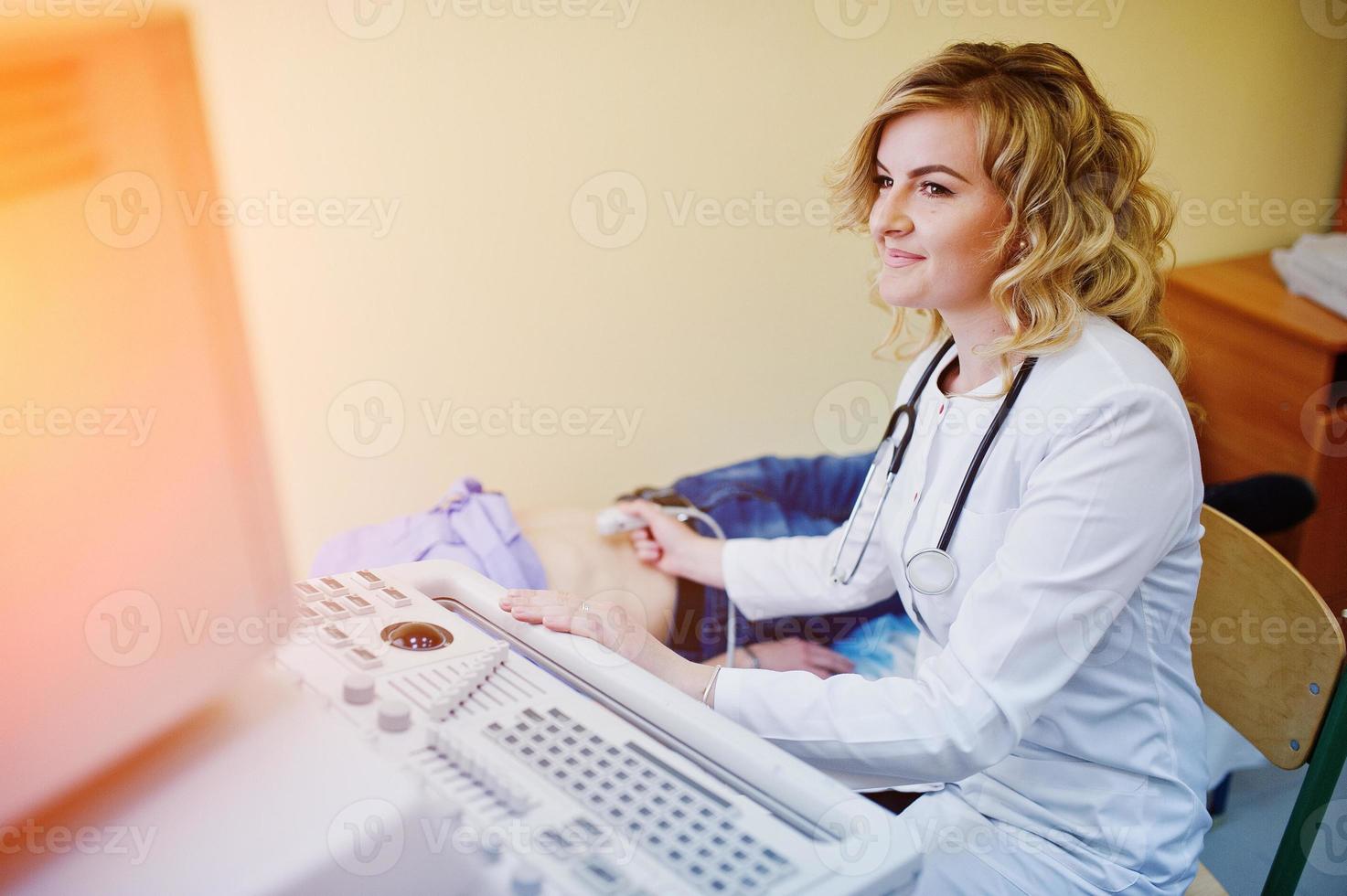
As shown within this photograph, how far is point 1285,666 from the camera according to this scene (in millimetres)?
1156

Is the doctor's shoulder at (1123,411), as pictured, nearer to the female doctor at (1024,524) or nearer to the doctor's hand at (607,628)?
the female doctor at (1024,524)

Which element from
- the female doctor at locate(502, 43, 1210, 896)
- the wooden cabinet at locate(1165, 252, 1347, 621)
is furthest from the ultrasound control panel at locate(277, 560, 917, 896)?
the wooden cabinet at locate(1165, 252, 1347, 621)

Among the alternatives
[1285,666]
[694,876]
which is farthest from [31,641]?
[1285,666]

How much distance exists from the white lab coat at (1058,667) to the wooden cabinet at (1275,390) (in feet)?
4.76

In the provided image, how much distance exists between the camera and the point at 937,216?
1183mm

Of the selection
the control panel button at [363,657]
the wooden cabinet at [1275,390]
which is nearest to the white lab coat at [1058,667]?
the control panel button at [363,657]

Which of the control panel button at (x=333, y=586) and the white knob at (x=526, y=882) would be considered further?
the control panel button at (x=333, y=586)

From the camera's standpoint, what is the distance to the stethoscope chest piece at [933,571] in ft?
3.71

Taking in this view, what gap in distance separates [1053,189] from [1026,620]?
1.60 feet

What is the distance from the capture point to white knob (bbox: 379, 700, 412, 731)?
76 cm

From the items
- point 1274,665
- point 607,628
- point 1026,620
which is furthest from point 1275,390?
point 607,628

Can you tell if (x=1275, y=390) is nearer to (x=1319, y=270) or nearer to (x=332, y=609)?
(x=1319, y=270)

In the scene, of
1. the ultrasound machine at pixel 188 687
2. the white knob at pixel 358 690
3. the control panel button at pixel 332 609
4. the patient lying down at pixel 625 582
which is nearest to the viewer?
the ultrasound machine at pixel 188 687

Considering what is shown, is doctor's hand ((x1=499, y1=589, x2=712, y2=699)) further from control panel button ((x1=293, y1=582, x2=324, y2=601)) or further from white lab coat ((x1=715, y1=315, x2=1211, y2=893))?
control panel button ((x1=293, y1=582, x2=324, y2=601))
